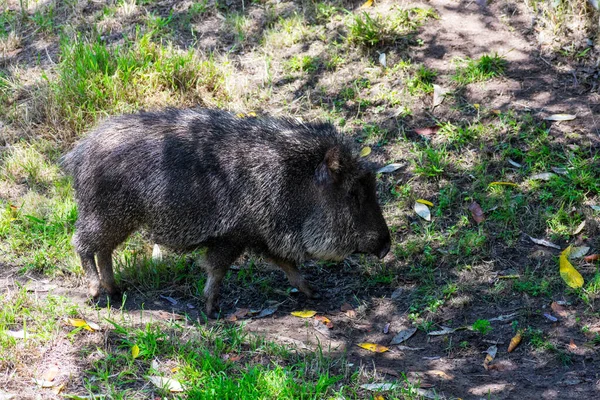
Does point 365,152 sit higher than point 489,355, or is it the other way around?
point 365,152

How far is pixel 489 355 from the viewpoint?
477 centimetres

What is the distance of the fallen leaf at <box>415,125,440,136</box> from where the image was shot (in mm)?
6711

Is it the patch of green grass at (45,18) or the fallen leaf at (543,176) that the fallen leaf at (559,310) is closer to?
the fallen leaf at (543,176)

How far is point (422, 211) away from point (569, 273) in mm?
1281

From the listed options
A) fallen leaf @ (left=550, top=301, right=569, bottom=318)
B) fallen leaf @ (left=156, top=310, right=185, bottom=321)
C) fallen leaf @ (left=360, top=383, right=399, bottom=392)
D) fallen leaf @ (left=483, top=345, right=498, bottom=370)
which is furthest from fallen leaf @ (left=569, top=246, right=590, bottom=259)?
fallen leaf @ (left=156, top=310, right=185, bottom=321)

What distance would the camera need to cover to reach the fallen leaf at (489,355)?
15.4 feet

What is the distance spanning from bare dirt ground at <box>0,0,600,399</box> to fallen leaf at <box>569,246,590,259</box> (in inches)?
5.7

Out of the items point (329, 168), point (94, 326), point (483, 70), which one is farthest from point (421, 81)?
point (94, 326)

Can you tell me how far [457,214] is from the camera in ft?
19.9

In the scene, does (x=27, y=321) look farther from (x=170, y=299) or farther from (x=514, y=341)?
(x=514, y=341)

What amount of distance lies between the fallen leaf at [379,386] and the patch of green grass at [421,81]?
3497mm

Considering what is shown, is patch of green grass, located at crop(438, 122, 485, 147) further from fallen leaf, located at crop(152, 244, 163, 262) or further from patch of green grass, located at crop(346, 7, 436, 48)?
fallen leaf, located at crop(152, 244, 163, 262)

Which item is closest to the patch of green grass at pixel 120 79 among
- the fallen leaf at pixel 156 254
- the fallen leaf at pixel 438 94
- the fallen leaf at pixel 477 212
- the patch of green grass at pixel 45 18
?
the patch of green grass at pixel 45 18

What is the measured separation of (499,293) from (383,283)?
854 millimetres
